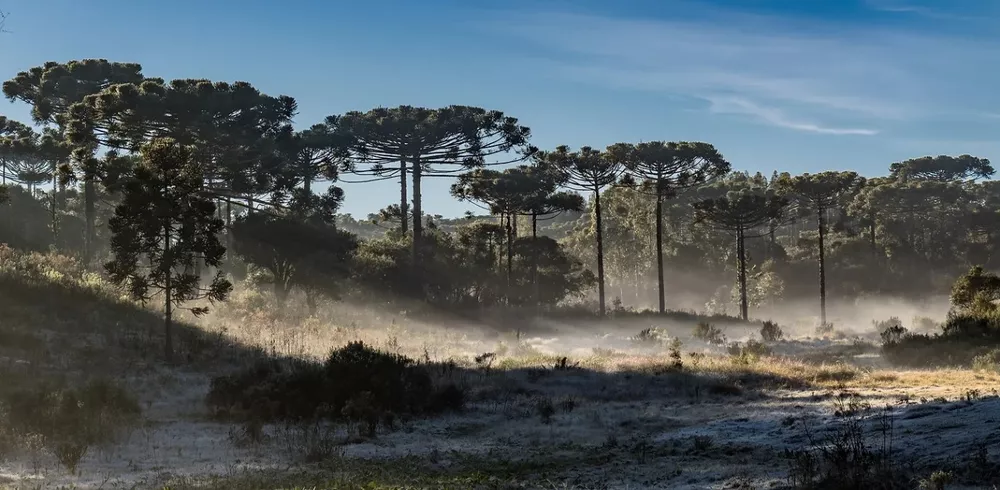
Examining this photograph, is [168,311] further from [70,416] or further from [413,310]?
[413,310]

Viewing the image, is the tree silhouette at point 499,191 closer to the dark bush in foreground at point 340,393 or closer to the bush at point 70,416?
the dark bush in foreground at point 340,393

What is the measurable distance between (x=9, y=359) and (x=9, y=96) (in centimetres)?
3305

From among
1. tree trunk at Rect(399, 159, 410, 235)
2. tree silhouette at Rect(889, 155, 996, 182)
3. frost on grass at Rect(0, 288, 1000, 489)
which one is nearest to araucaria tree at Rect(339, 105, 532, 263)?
tree trunk at Rect(399, 159, 410, 235)

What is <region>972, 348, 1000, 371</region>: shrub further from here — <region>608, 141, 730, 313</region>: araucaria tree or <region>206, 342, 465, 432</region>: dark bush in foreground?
<region>608, 141, 730, 313</region>: araucaria tree

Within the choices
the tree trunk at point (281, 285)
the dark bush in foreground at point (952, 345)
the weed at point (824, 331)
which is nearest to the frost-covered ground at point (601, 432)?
the dark bush in foreground at point (952, 345)

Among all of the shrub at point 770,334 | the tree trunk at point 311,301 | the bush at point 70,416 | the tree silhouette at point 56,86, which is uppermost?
the tree silhouette at point 56,86

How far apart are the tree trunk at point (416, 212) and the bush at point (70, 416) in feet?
94.4

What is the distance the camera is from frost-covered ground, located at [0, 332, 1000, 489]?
7.89 meters

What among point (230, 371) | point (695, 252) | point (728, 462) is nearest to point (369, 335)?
point (230, 371)

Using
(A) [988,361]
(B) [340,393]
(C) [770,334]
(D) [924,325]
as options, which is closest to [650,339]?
(C) [770,334]

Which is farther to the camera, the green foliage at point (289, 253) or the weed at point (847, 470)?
the green foliage at point (289, 253)

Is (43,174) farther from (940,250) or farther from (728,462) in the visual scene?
(940,250)

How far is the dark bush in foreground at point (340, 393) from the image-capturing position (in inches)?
502

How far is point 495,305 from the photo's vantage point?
4294 cm
